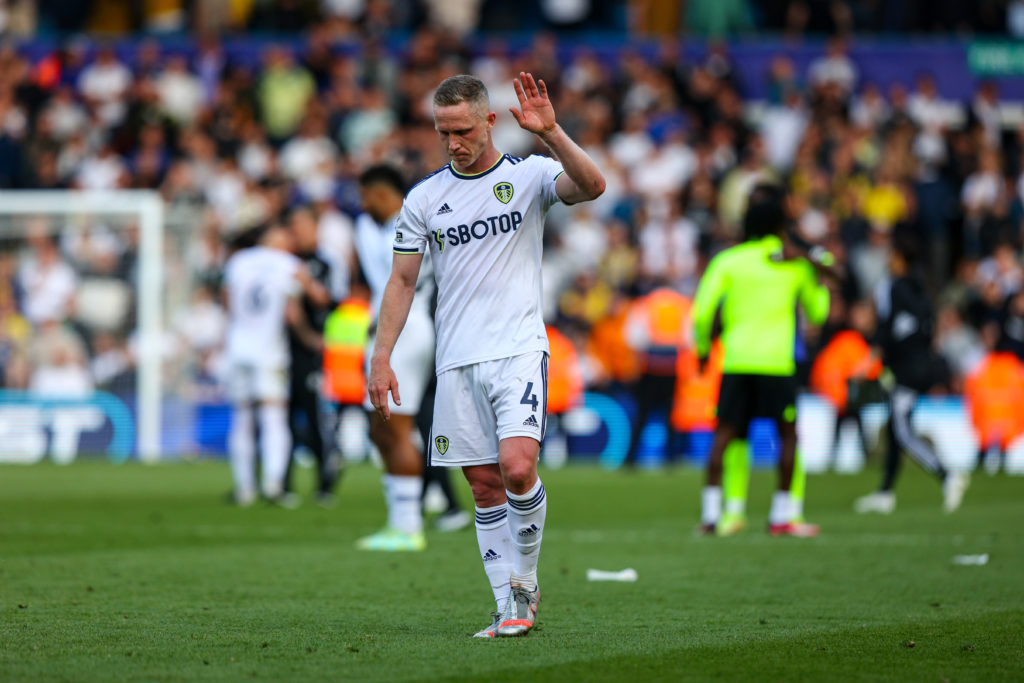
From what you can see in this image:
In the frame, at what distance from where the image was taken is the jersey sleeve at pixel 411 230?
7.14 meters

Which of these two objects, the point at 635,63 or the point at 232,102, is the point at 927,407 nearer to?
the point at 635,63

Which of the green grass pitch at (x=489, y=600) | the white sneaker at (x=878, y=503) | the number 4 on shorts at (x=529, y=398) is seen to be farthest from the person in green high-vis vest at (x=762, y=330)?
the number 4 on shorts at (x=529, y=398)

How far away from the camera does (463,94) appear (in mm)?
6840

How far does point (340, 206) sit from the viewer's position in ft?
77.9

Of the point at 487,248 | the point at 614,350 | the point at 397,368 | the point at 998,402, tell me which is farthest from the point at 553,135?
the point at 614,350

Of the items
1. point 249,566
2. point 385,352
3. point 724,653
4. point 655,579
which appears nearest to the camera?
point 724,653

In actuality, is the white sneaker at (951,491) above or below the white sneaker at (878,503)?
above

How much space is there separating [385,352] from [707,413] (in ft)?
49.7

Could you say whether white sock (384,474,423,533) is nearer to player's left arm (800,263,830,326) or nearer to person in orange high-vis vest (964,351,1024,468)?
player's left arm (800,263,830,326)

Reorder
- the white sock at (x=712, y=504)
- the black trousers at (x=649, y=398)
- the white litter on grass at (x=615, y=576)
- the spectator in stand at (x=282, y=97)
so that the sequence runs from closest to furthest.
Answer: the white litter on grass at (x=615, y=576)
the white sock at (x=712, y=504)
the black trousers at (x=649, y=398)
the spectator in stand at (x=282, y=97)

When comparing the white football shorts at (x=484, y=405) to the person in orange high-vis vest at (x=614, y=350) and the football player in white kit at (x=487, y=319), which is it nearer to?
the football player in white kit at (x=487, y=319)

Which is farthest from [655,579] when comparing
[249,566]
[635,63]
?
[635,63]

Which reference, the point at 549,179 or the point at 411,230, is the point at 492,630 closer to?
the point at 411,230

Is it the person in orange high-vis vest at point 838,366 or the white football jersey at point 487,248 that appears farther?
the person in orange high-vis vest at point 838,366
